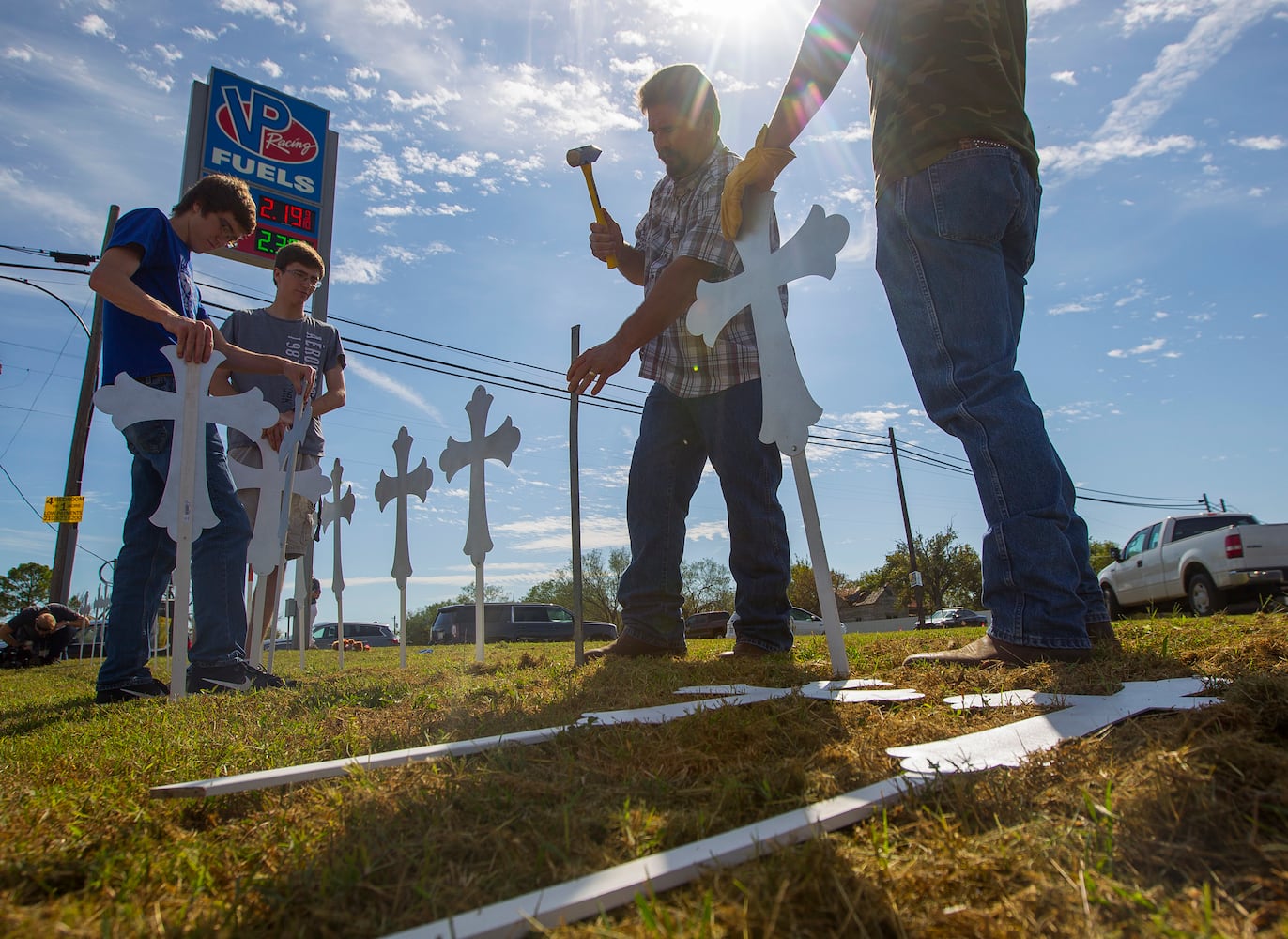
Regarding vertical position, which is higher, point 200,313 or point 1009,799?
point 200,313

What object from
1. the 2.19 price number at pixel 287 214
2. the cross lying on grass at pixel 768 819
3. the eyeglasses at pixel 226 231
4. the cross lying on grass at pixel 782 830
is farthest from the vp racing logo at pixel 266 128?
the cross lying on grass at pixel 782 830

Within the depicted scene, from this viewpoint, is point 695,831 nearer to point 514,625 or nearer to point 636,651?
point 636,651

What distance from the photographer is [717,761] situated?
125 centimetres

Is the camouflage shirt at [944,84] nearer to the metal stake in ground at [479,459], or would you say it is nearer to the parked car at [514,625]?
the metal stake in ground at [479,459]

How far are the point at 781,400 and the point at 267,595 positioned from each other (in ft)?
11.7

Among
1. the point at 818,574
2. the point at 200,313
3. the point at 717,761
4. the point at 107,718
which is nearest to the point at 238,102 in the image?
the point at 200,313

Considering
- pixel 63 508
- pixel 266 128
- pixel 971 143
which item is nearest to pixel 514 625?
pixel 63 508

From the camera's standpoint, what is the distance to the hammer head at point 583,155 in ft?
11.1

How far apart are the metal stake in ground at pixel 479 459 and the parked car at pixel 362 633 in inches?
902

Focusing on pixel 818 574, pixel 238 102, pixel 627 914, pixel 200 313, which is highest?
pixel 238 102

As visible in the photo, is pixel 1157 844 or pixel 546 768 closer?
pixel 1157 844

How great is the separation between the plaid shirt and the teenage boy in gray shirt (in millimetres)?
1953

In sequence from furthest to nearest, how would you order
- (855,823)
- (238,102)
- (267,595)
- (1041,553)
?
(238,102)
(267,595)
(1041,553)
(855,823)

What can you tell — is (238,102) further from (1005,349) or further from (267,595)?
(1005,349)
